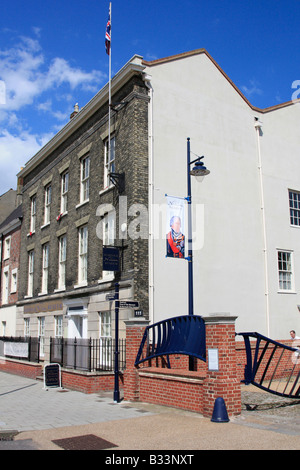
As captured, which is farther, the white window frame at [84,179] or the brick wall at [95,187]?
the white window frame at [84,179]

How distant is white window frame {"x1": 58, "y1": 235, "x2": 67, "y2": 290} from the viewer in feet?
74.8

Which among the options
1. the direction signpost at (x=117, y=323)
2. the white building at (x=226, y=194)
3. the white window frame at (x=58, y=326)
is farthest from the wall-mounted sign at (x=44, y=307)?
the direction signpost at (x=117, y=323)

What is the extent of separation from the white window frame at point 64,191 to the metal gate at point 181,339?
12.0 m

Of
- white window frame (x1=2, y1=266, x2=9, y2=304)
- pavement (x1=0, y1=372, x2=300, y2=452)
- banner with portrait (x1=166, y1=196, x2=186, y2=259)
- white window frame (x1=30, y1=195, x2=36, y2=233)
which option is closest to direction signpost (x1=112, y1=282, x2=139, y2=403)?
pavement (x1=0, y1=372, x2=300, y2=452)

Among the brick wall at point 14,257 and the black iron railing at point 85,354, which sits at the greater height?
the brick wall at point 14,257

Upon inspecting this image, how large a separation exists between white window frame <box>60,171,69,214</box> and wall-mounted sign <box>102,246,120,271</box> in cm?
723

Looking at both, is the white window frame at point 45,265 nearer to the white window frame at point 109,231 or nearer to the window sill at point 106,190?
the white window frame at point 109,231

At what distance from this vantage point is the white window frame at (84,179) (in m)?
21.2

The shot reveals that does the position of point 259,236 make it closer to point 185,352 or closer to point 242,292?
point 242,292

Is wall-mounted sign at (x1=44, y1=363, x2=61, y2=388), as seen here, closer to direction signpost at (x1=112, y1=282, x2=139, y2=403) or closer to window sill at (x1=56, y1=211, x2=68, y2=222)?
direction signpost at (x1=112, y1=282, x2=139, y2=403)

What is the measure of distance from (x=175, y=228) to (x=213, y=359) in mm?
7269

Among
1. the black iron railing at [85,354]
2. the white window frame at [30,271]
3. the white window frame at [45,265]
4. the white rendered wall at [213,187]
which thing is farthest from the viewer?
the white window frame at [30,271]

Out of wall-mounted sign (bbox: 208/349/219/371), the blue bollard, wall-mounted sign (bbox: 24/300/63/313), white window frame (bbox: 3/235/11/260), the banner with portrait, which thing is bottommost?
the blue bollard
